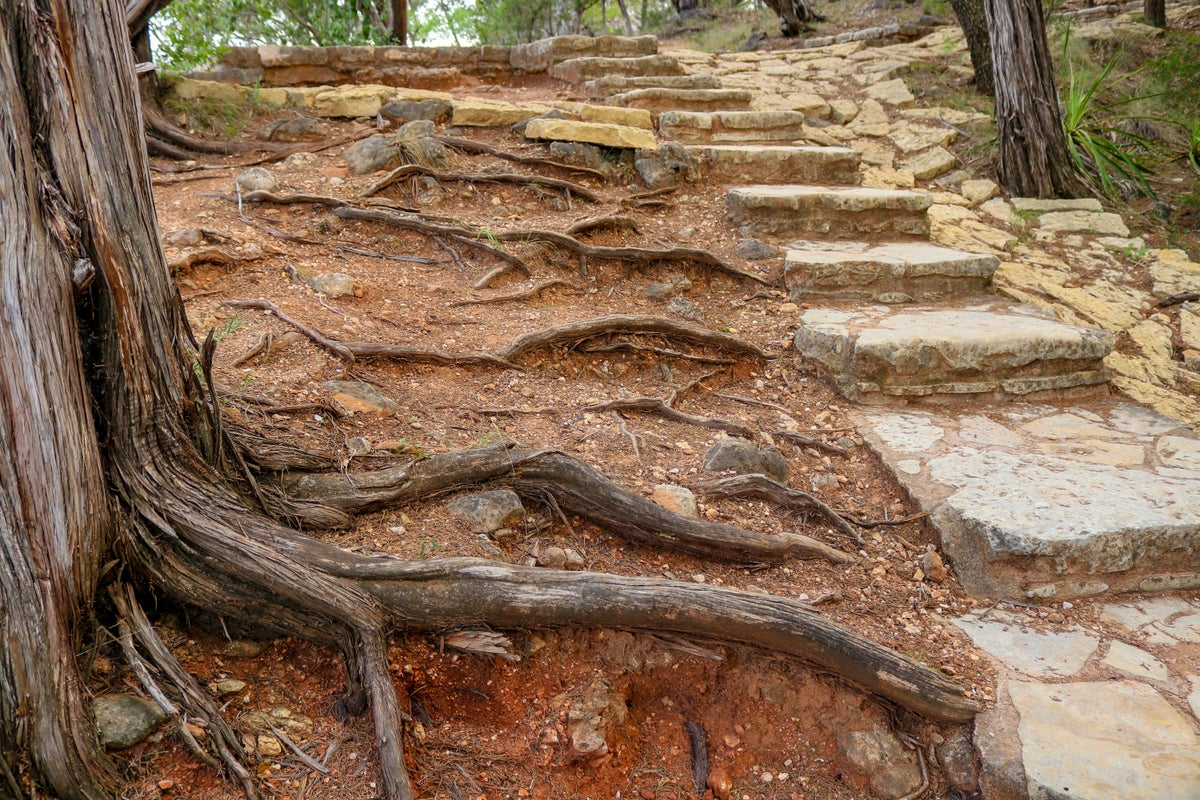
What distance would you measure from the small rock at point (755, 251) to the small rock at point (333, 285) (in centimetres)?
248

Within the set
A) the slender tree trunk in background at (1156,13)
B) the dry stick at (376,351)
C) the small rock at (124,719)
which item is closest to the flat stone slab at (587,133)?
the dry stick at (376,351)

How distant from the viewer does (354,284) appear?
4.14m

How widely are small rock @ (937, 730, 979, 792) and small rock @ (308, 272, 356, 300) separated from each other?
3.29 m

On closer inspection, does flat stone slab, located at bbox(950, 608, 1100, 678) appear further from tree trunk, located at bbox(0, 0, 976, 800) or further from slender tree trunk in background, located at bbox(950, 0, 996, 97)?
slender tree trunk in background, located at bbox(950, 0, 996, 97)

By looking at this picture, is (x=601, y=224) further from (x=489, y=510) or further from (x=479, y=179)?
(x=489, y=510)

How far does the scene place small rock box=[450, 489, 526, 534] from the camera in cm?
275

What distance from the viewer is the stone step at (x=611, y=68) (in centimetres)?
762

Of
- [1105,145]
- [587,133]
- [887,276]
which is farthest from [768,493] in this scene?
[1105,145]

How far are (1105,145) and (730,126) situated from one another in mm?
2972

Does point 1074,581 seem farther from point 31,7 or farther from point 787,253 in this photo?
point 31,7

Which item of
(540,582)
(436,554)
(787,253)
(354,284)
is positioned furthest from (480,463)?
(787,253)

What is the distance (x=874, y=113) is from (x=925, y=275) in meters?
3.49

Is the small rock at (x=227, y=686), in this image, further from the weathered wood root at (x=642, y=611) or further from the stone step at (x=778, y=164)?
the stone step at (x=778, y=164)

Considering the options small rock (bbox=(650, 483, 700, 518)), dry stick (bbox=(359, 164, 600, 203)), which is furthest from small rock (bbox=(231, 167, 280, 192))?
small rock (bbox=(650, 483, 700, 518))
